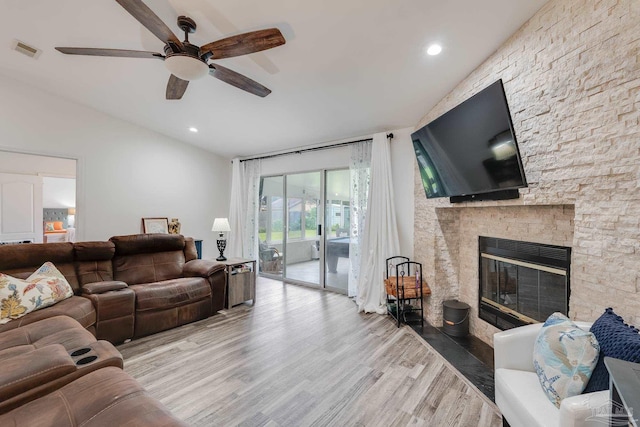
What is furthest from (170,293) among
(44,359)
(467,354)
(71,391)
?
(467,354)

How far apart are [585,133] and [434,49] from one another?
4.14 feet

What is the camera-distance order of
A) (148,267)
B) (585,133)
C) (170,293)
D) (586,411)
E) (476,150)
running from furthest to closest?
(148,267) < (170,293) < (476,150) < (585,133) < (586,411)

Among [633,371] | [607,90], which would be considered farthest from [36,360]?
[607,90]

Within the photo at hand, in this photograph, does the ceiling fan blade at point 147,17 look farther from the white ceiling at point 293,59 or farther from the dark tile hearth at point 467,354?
the dark tile hearth at point 467,354

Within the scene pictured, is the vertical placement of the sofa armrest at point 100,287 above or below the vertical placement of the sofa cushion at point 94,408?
above

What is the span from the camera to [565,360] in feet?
4.37

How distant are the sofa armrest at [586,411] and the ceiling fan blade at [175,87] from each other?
316cm

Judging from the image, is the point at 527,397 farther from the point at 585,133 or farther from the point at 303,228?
the point at 303,228

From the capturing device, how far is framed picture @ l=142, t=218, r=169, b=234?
4.84 meters

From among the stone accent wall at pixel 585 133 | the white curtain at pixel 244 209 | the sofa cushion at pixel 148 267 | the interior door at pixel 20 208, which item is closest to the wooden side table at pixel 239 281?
the sofa cushion at pixel 148 267

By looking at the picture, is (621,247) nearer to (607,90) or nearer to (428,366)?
(607,90)

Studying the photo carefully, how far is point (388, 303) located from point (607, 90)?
9.65 ft

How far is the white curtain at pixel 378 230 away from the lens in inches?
149

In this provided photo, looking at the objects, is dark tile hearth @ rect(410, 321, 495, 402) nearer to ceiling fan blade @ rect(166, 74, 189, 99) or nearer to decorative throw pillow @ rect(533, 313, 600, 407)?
decorative throw pillow @ rect(533, 313, 600, 407)
